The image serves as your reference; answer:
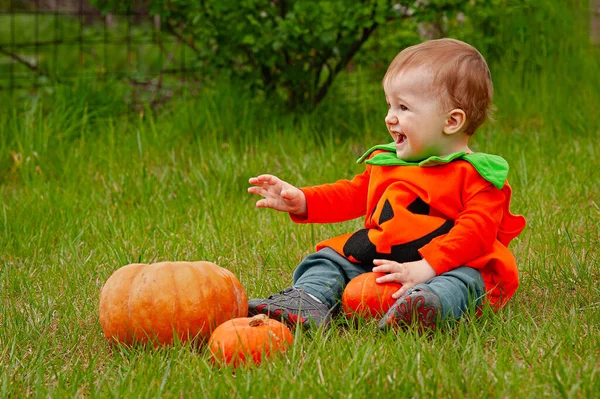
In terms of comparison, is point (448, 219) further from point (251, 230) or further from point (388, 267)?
point (251, 230)

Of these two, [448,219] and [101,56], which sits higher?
[448,219]

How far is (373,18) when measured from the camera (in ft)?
16.8

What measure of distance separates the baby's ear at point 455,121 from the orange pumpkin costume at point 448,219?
0.27ft

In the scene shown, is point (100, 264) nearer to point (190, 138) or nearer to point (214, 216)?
point (214, 216)

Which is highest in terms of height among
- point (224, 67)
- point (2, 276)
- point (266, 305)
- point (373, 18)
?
point (373, 18)

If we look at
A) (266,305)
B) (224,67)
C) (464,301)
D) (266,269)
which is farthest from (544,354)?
(224,67)

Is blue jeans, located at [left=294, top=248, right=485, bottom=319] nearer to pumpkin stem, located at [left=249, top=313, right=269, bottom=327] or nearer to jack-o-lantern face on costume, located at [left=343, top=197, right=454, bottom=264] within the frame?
jack-o-lantern face on costume, located at [left=343, top=197, right=454, bottom=264]

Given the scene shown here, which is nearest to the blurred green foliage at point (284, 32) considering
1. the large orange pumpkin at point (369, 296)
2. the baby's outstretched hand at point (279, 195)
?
the baby's outstretched hand at point (279, 195)

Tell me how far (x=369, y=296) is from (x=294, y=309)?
232 mm

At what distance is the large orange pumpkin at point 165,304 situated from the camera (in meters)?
2.40

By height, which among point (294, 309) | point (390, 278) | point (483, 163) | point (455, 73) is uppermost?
point (455, 73)

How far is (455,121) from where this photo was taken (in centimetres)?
266

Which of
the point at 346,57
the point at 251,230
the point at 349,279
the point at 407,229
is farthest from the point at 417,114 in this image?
the point at 346,57

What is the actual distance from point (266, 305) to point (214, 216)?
1275mm
